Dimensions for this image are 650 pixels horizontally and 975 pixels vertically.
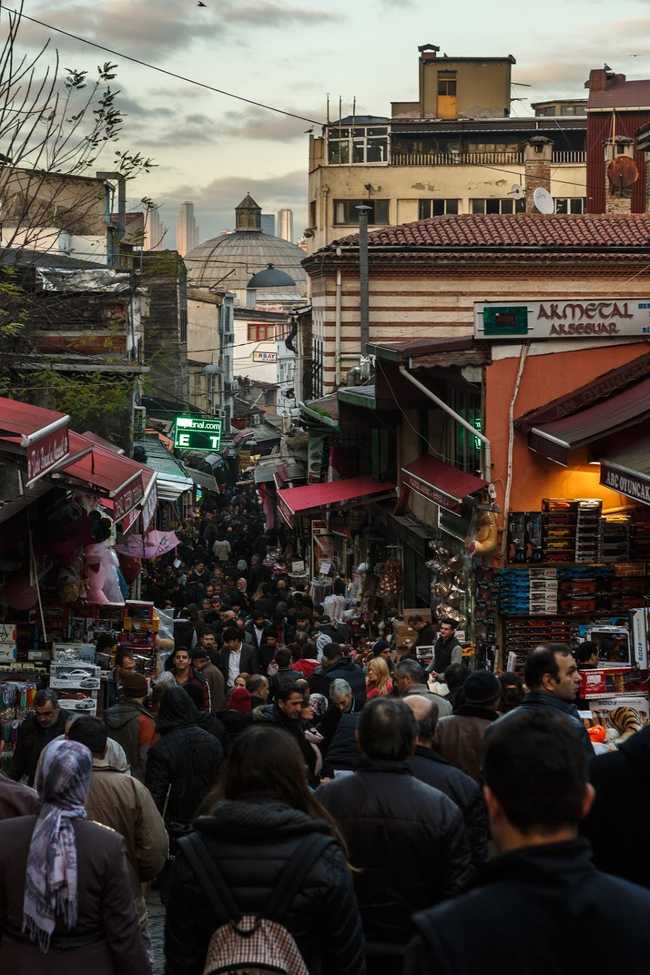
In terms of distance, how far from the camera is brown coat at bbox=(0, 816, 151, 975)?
5.11 meters

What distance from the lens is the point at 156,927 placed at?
9.41 meters

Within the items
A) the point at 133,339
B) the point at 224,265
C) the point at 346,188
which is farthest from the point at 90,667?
the point at 224,265

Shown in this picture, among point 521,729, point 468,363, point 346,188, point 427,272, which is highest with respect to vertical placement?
point 346,188

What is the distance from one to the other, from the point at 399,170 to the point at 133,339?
99.1 feet

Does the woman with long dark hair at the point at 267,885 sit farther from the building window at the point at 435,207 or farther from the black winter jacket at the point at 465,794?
the building window at the point at 435,207

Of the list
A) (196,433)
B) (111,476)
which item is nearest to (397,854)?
(111,476)

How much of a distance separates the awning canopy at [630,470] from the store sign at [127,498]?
452 cm

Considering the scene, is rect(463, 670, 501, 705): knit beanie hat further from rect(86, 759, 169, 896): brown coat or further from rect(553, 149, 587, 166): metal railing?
rect(553, 149, 587, 166): metal railing

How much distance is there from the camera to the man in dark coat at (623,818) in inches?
184

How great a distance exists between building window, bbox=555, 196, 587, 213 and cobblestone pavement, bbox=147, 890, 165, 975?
54589 millimetres

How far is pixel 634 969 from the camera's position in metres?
3.03

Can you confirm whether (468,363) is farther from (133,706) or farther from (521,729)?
(521,729)

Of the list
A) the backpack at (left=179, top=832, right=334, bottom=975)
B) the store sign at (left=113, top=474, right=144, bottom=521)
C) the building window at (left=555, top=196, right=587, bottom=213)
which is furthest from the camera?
the building window at (left=555, top=196, right=587, bottom=213)

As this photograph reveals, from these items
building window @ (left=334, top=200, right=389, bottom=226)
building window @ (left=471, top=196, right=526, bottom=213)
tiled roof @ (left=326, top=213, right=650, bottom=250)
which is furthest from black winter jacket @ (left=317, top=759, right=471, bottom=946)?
building window @ (left=471, top=196, right=526, bottom=213)
